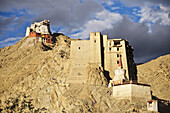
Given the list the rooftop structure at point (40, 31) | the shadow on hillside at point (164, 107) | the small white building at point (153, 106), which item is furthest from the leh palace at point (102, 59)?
the rooftop structure at point (40, 31)

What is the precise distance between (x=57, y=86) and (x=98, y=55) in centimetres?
1489

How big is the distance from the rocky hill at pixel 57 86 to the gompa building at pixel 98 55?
254 centimetres

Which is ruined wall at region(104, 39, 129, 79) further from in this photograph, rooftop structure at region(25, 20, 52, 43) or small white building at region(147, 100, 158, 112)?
rooftop structure at region(25, 20, 52, 43)

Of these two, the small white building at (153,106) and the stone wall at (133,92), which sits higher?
the stone wall at (133,92)

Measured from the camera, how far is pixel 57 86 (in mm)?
59156

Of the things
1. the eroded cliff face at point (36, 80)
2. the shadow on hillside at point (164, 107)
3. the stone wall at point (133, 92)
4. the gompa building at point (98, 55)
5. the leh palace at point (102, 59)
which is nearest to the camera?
the stone wall at point (133, 92)

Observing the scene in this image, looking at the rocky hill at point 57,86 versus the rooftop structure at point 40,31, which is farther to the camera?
the rooftop structure at point 40,31

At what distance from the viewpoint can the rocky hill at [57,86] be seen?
51.6 metres

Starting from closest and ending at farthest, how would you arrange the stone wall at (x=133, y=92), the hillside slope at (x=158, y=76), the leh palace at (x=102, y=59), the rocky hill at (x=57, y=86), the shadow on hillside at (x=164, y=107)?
1. the stone wall at (x=133, y=92)
2. the rocky hill at (x=57, y=86)
3. the shadow on hillside at (x=164, y=107)
4. the leh palace at (x=102, y=59)
5. the hillside slope at (x=158, y=76)

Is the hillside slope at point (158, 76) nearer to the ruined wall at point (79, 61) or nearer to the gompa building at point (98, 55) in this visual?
the gompa building at point (98, 55)

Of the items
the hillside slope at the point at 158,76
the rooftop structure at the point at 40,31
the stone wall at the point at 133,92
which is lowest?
the stone wall at the point at 133,92

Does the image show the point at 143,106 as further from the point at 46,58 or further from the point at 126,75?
the point at 46,58

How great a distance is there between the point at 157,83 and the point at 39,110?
37.4 m

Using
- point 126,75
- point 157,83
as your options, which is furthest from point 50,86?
point 157,83
